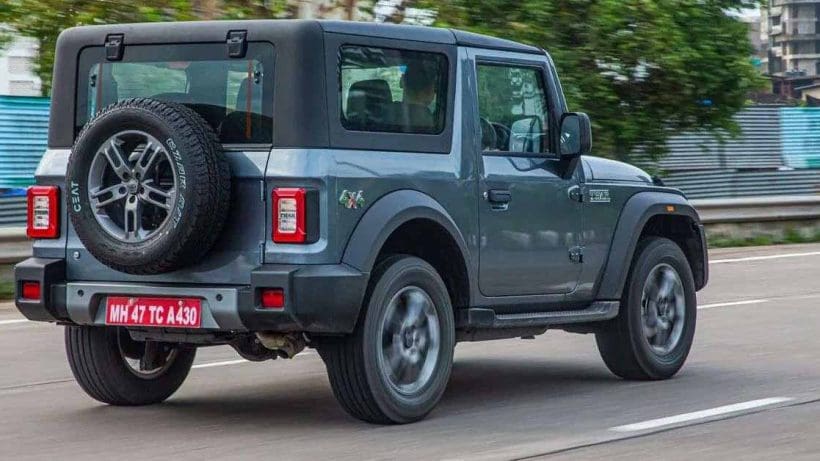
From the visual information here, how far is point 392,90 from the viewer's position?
25.2ft

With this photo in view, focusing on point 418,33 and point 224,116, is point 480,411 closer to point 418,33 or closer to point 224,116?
point 418,33

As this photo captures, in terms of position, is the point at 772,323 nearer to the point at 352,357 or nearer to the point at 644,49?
the point at 352,357

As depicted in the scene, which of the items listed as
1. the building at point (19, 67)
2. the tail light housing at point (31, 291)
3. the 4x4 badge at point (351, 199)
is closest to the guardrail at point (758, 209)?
the building at point (19, 67)

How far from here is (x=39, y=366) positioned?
10.1 metres

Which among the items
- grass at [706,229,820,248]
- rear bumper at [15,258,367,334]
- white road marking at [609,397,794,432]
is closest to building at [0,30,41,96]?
grass at [706,229,820,248]

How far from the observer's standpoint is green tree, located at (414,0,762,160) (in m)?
20.5

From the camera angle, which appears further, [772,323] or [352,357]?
[772,323]

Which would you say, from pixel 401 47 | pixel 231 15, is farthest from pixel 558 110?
pixel 231 15

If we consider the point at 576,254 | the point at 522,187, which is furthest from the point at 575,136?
the point at 576,254

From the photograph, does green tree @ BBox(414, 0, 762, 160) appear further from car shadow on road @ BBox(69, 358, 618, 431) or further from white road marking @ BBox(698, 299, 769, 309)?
car shadow on road @ BBox(69, 358, 618, 431)

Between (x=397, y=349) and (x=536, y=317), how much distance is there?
1252mm

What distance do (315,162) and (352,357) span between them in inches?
35.4

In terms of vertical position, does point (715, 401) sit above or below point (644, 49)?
below

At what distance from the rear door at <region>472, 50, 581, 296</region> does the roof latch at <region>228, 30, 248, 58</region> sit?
138 centimetres
